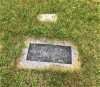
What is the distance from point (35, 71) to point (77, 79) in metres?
0.79

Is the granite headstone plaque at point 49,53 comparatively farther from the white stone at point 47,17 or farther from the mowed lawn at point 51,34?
the white stone at point 47,17

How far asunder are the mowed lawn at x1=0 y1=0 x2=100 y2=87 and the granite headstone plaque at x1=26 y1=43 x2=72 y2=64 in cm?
23

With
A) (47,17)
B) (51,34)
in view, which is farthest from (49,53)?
(47,17)

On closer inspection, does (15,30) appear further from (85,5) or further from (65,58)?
(85,5)

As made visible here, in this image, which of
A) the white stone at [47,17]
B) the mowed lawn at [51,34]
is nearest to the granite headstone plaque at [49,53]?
the mowed lawn at [51,34]

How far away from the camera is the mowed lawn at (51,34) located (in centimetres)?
436

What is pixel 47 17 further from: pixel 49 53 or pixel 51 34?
pixel 49 53

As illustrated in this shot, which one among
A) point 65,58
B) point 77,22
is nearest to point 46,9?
point 77,22

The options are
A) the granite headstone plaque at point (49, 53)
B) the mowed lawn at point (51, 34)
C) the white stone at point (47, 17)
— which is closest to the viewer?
the mowed lawn at point (51, 34)

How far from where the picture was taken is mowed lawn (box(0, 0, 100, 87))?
4363mm

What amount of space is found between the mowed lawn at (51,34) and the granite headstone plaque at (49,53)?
227 mm

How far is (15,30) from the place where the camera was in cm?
539

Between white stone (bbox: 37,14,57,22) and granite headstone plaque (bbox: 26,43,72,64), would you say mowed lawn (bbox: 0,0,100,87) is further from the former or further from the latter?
granite headstone plaque (bbox: 26,43,72,64)

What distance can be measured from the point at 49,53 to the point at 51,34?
634mm
